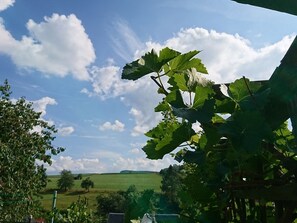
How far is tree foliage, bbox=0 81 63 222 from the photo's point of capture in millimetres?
10031

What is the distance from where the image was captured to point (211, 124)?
0.54 metres

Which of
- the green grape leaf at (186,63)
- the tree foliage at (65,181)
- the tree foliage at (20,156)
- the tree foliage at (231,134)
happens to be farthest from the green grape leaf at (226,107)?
the tree foliage at (65,181)

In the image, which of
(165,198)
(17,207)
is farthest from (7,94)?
(165,198)

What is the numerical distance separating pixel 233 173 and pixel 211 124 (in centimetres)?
14

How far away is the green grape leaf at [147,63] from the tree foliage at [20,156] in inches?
377

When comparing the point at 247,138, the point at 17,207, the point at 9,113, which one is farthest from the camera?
the point at 9,113

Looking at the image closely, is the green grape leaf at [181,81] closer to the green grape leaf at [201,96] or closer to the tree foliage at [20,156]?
the green grape leaf at [201,96]

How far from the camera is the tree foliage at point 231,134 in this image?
44 centimetres

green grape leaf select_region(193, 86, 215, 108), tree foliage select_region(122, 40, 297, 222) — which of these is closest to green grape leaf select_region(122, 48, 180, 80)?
tree foliage select_region(122, 40, 297, 222)

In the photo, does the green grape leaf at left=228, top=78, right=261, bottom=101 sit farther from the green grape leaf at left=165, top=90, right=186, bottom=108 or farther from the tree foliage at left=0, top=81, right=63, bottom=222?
the tree foliage at left=0, top=81, right=63, bottom=222

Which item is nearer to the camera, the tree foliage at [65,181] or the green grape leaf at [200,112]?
the green grape leaf at [200,112]

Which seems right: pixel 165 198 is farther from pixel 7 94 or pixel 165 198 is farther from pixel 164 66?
pixel 7 94

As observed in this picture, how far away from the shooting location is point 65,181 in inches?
1783

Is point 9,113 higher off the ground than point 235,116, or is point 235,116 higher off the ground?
point 9,113
